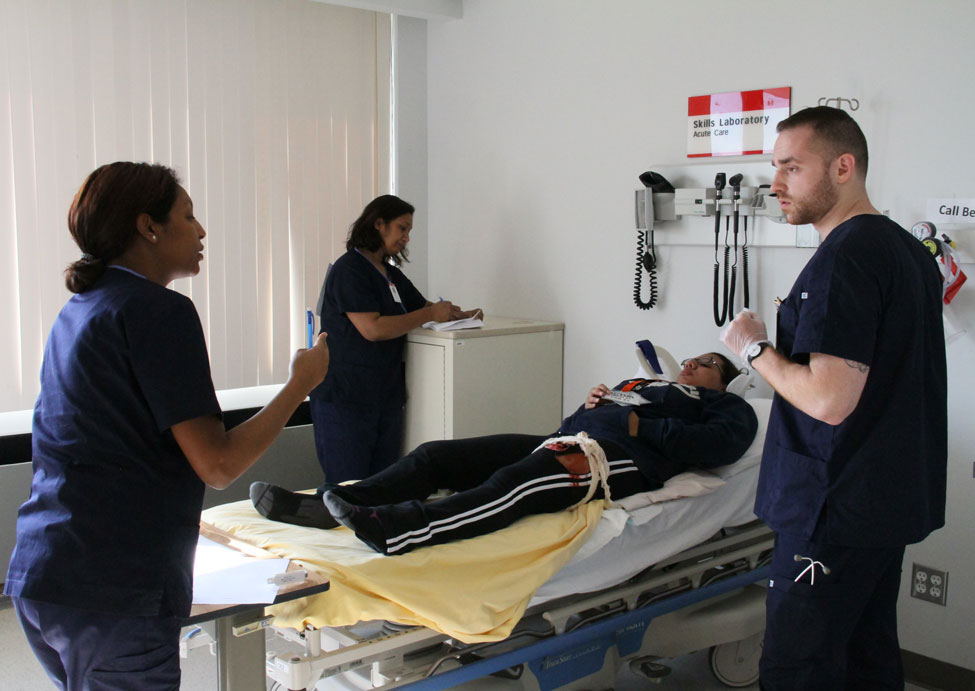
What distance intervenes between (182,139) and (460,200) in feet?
4.11

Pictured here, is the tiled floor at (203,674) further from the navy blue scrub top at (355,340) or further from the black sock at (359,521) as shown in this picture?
the black sock at (359,521)

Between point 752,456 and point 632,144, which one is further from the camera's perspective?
point 632,144

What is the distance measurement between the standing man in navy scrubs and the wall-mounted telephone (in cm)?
142

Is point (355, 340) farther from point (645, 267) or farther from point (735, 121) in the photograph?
point (735, 121)

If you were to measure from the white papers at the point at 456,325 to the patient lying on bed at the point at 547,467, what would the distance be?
2.64ft

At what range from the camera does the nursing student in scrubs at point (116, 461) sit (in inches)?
51.6

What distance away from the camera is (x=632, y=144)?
356 centimetres

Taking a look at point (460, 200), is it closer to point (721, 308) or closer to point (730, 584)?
point (721, 308)

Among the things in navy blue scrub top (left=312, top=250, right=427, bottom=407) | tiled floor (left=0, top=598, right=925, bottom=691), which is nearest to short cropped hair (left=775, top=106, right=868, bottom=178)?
tiled floor (left=0, top=598, right=925, bottom=691)

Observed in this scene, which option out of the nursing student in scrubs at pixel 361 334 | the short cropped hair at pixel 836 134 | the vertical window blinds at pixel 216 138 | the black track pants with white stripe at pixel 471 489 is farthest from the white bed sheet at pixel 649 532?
the vertical window blinds at pixel 216 138

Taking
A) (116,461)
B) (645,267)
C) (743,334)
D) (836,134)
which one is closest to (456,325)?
(645,267)

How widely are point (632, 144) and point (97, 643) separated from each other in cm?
276

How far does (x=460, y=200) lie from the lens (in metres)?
4.34

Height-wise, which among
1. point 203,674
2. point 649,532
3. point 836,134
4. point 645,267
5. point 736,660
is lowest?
point 203,674
